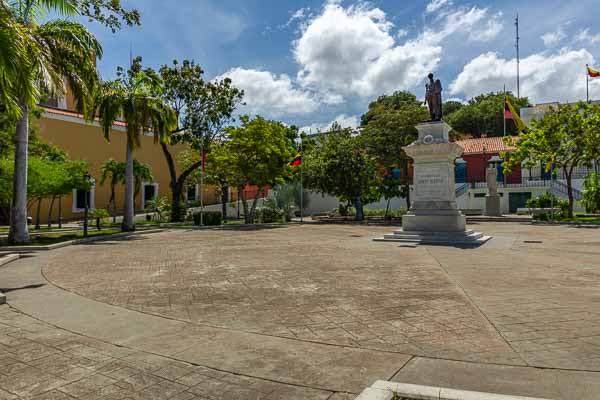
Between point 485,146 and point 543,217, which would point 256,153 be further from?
point 485,146

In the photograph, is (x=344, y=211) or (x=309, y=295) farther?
(x=344, y=211)

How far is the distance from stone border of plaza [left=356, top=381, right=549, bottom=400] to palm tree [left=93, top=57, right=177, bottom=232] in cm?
2238

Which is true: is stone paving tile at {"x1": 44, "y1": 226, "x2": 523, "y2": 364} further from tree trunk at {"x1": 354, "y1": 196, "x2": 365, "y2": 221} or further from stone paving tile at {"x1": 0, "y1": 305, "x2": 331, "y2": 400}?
tree trunk at {"x1": 354, "y1": 196, "x2": 365, "y2": 221}

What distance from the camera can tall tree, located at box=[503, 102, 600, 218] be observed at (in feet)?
89.5

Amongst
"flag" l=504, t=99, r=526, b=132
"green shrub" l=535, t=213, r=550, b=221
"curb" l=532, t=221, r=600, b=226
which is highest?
"flag" l=504, t=99, r=526, b=132

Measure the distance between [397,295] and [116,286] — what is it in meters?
5.10

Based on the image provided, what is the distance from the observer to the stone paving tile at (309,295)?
470cm

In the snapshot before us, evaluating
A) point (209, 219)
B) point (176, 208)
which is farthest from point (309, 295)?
Answer: point (176, 208)

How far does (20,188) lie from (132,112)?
878 centimetres

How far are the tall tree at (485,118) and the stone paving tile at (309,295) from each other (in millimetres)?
51540

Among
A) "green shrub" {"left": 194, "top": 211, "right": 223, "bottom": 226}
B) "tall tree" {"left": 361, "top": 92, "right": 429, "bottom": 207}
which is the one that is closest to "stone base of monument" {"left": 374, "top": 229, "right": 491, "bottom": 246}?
"green shrub" {"left": 194, "top": 211, "right": 223, "bottom": 226}

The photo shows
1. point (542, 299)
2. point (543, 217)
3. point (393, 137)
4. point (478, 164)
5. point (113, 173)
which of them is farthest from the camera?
point (478, 164)

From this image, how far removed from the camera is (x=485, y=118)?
57.0 metres

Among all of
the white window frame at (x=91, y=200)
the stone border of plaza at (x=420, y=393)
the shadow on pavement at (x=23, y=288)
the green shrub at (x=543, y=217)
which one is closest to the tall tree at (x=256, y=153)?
the white window frame at (x=91, y=200)
